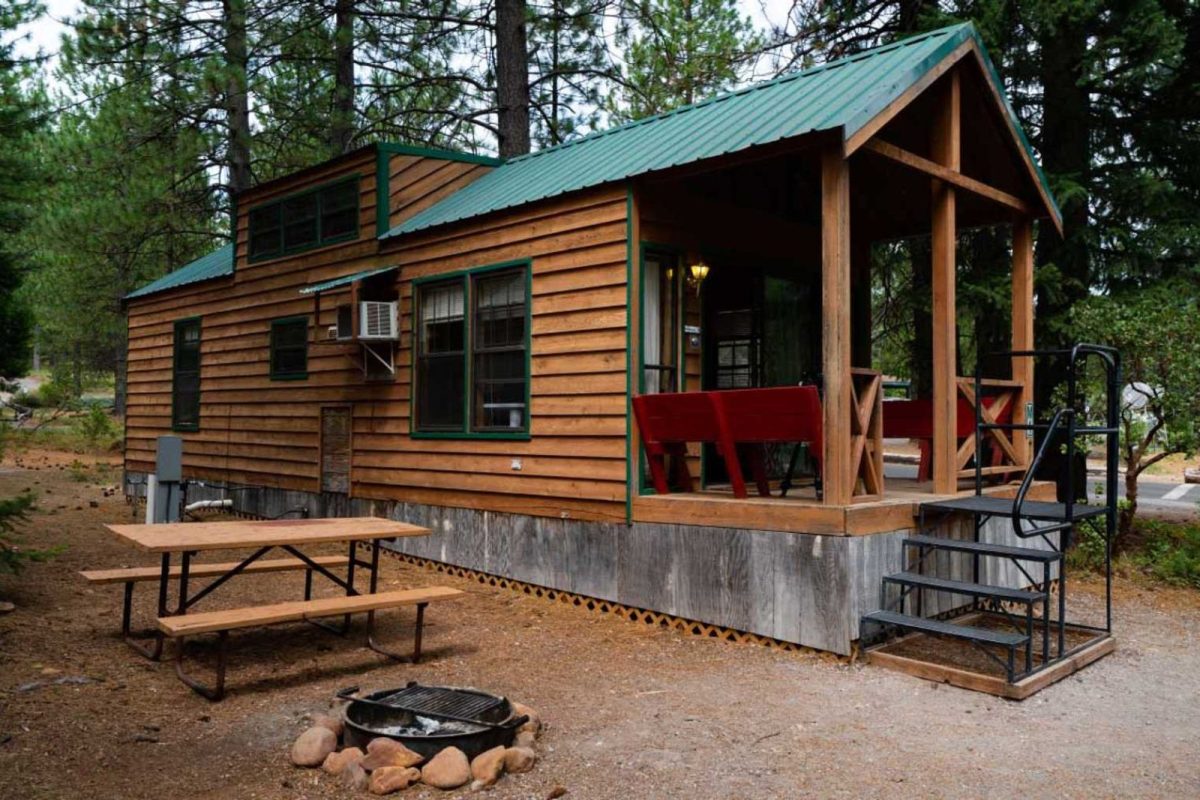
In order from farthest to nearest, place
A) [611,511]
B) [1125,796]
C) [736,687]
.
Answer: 1. [611,511]
2. [736,687]
3. [1125,796]

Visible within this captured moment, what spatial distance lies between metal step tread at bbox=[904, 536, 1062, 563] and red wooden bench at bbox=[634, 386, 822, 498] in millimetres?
899

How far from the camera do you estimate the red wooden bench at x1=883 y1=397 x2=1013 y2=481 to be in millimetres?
8227

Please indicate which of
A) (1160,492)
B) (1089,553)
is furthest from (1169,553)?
(1160,492)

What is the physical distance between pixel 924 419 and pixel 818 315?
1720mm

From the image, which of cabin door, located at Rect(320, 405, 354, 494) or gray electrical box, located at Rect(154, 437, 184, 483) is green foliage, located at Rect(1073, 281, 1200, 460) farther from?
gray electrical box, located at Rect(154, 437, 184, 483)

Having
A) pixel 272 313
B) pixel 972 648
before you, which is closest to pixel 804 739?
pixel 972 648

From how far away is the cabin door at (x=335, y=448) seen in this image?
1043cm

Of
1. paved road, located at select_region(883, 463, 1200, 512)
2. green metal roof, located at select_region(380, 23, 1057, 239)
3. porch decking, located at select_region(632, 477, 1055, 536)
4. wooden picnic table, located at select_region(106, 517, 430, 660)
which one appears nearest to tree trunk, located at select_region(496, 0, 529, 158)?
green metal roof, located at select_region(380, 23, 1057, 239)

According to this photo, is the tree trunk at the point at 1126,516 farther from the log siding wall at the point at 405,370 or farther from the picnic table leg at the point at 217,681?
the picnic table leg at the point at 217,681

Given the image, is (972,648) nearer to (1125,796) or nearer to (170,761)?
(1125,796)

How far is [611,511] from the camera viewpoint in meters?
7.34

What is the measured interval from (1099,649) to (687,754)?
12.0 ft

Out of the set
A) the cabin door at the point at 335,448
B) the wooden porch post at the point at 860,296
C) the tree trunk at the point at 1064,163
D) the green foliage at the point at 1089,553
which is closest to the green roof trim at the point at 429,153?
the cabin door at the point at 335,448

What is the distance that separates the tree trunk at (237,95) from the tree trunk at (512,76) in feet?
12.9
